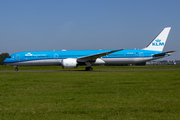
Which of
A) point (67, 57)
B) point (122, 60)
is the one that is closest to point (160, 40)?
point (122, 60)

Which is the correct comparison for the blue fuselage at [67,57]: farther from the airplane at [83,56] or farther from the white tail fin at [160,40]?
the white tail fin at [160,40]

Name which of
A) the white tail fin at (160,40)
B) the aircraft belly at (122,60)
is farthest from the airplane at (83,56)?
the white tail fin at (160,40)

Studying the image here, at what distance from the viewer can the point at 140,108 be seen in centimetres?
616

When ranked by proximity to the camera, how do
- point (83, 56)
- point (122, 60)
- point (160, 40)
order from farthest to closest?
1. point (160, 40)
2. point (122, 60)
3. point (83, 56)

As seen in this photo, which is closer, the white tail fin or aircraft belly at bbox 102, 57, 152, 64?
aircraft belly at bbox 102, 57, 152, 64

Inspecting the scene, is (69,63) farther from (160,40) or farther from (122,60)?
(160,40)

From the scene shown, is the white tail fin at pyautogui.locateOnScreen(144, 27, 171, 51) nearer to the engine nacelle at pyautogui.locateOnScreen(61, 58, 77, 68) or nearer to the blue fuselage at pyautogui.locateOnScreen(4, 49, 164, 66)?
the blue fuselage at pyautogui.locateOnScreen(4, 49, 164, 66)

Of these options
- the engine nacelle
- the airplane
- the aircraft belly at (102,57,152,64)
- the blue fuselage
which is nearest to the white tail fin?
the airplane

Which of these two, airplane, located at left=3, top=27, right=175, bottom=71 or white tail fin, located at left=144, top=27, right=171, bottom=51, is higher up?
white tail fin, located at left=144, top=27, right=171, bottom=51

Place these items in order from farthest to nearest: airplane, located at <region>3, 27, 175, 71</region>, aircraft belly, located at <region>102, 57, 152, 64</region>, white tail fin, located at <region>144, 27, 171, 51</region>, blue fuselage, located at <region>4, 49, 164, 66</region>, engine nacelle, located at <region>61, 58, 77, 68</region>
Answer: white tail fin, located at <region>144, 27, 171, 51</region> → aircraft belly, located at <region>102, 57, 152, 64</region> → blue fuselage, located at <region>4, 49, 164, 66</region> → airplane, located at <region>3, 27, 175, 71</region> → engine nacelle, located at <region>61, 58, 77, 68</region>

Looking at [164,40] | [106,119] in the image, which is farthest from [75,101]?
[164,40]

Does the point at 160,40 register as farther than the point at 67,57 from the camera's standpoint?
Yes

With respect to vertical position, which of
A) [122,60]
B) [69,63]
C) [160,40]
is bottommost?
[69,63]

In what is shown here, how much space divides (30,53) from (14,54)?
2.77m
